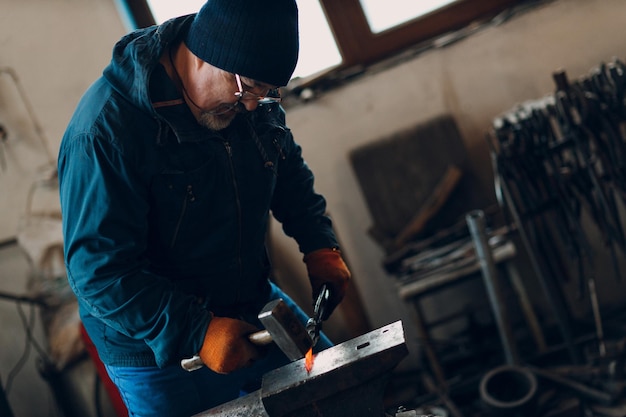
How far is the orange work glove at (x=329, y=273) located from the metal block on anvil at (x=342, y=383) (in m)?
0.58

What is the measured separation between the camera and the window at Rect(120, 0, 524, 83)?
13.1ft

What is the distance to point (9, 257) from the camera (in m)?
3.85

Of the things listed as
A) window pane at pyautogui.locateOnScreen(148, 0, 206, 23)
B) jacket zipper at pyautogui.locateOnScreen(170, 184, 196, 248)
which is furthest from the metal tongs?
window pane at pyautogui.locateOnScreen(148, 0, 206, 23)

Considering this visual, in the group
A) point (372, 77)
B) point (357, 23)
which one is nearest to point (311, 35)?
point (357, 23)

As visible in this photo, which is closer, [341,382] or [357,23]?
[341,382]

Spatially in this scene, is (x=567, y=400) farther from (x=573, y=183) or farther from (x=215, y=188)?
(x=215, y=188)

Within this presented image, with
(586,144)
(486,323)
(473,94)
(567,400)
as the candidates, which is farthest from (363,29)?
(567,400)

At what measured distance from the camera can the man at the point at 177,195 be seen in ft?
5.63

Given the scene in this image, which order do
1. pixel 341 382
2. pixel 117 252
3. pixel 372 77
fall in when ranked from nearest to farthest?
pixel 341 382 < pixel 117 252 < pixel 372 77

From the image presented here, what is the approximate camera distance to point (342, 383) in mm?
1544

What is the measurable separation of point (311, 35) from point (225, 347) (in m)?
2.72

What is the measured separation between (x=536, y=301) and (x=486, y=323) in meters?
0.31

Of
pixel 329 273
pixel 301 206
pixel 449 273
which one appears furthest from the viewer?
pixel 449 273

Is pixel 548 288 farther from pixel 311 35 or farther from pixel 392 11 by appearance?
pixel 311 35
